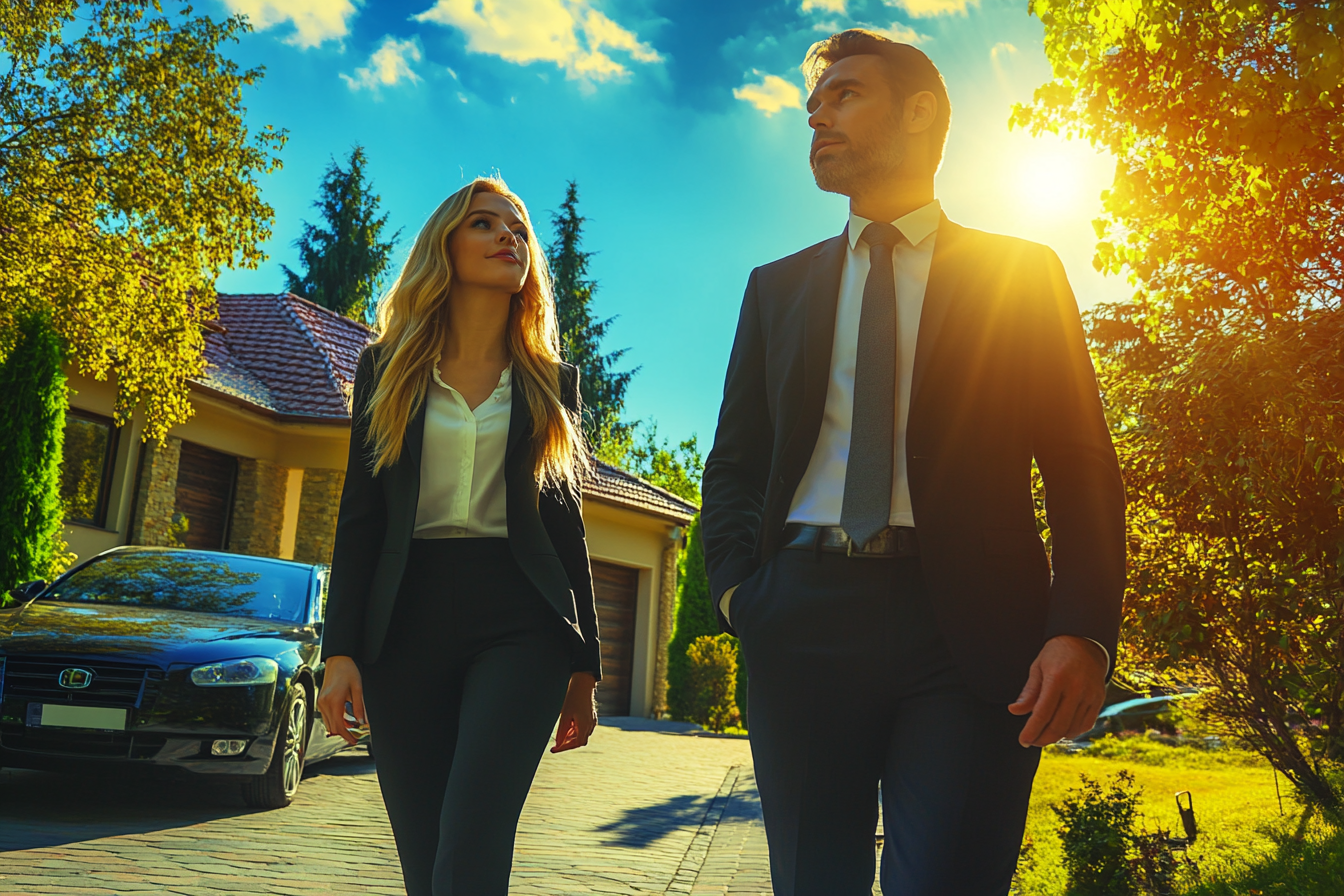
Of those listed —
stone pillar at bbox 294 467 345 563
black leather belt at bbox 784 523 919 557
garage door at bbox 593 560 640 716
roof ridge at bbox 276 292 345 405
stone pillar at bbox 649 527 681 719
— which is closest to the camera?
black leather belt at bbox 784 523 919 557

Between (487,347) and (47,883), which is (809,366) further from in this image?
(47,883)

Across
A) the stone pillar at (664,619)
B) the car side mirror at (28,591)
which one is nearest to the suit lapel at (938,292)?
the car side mirror at (28,591)

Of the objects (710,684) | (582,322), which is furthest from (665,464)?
(710,684)

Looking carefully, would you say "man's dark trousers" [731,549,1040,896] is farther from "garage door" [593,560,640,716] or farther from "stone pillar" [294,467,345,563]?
"garage door" [593,560,640,716]

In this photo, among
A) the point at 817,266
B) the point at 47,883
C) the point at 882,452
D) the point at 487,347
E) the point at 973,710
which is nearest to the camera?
the point at 973,710

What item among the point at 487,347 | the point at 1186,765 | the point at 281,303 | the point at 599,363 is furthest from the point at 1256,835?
the point at 599,363

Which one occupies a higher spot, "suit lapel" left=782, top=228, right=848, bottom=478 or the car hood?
"suit lapel" left=782, top=228, right=848, bottom=478

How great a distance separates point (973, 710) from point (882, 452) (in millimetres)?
496

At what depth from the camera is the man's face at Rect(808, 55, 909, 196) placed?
2.47 meters

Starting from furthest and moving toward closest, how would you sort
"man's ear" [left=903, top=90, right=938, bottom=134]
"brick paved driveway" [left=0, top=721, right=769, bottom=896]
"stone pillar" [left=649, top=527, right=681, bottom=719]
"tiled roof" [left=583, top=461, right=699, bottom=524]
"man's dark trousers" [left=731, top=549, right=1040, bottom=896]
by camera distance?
"stone pillar" [left=649, top=527, right=681, bottom=719]
"tiled roof" [left=583, top=461, right=699, bottom=524]
"brick paved driveway" [left=0, top=721, right=769, bottom=896]
"man's ear" [left=903, top=90, right=938, bottom=134]
"man's dark trousers" [left=731, top=549, right=1040, bottom=896]

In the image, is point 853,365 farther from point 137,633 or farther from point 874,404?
point 137,633

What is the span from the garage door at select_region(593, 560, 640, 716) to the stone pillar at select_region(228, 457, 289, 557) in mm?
6307

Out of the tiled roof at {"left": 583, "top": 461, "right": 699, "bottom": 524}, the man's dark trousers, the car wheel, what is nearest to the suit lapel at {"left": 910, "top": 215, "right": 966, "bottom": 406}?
the man's dark trousers

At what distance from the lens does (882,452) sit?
218cm
